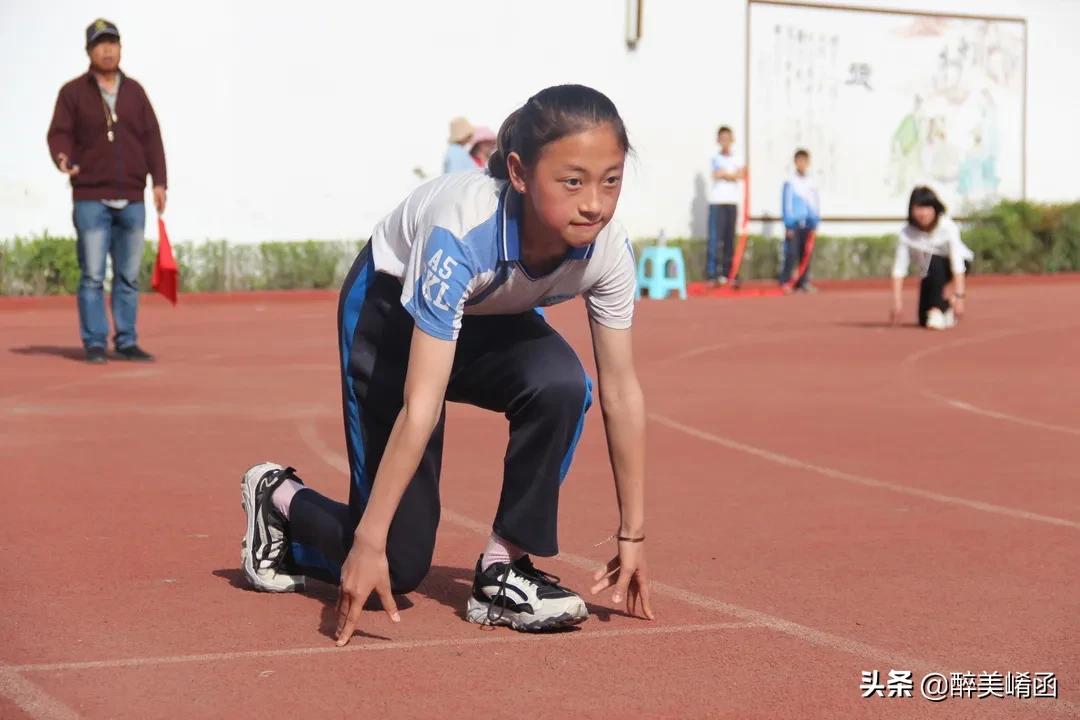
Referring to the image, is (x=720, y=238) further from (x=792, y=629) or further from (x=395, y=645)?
(x=395, y=645)

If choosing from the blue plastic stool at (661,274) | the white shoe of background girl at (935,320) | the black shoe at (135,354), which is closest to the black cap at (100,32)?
the black shoe at (135,354)

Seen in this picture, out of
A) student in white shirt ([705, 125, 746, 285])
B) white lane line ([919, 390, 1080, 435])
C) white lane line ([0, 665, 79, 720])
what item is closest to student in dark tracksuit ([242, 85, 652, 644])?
white lane line ([0, 665, 79, 720])

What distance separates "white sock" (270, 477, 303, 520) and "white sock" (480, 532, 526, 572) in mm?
688

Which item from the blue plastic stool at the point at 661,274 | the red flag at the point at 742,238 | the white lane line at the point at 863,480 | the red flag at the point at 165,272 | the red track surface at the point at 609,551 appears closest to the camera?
the red track surface at the point at 609,551

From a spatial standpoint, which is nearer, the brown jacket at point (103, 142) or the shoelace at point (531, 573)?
the shoelace at point (531, 573)

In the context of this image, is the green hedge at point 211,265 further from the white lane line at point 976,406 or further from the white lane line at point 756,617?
the white lane line at point 756,617

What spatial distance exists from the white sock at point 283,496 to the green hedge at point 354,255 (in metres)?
15.3

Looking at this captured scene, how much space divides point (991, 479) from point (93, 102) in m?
7.45

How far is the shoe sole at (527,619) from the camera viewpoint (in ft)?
17.1

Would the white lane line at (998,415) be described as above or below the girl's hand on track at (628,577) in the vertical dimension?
below

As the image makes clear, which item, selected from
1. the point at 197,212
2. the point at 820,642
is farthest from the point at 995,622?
the point at 197,212

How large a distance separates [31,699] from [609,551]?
2.54 meters

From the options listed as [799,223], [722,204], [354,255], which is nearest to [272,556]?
[354,255]

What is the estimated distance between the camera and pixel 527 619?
5219mm
